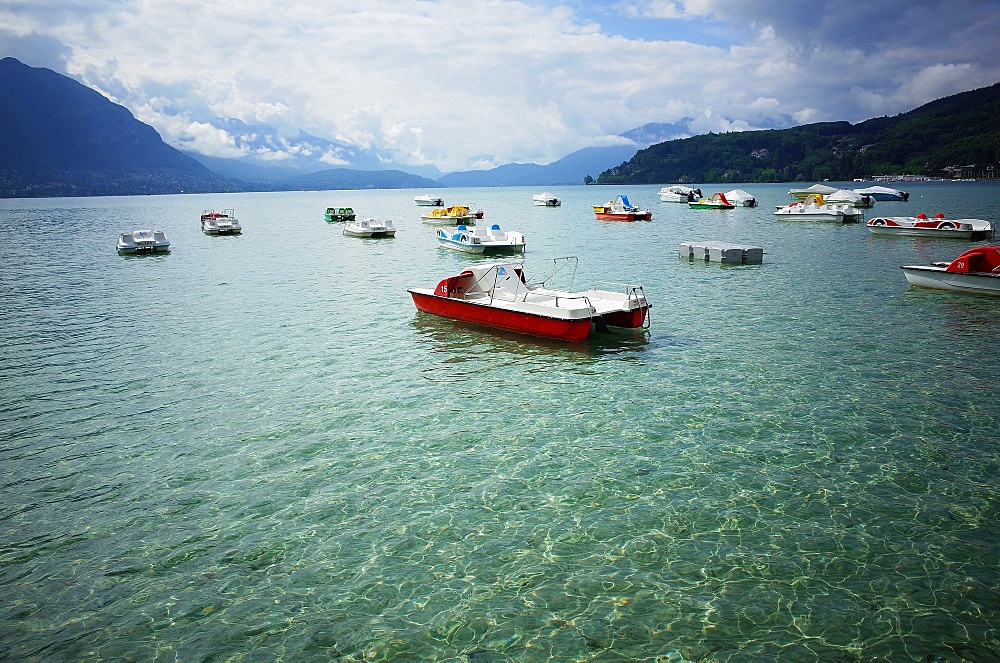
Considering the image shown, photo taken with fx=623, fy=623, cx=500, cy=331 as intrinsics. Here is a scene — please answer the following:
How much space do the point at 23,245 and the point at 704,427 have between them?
78.2m

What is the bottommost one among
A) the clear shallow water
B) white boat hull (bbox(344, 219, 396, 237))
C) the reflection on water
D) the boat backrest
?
the clear shallow water

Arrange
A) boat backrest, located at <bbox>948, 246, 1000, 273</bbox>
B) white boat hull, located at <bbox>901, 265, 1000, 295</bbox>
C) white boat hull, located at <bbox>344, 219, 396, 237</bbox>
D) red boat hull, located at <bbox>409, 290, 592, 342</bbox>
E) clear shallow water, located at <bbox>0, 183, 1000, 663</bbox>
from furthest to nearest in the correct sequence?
white boat hull, located at <bbox>344, 219, 396, 237</bbox>, boat backrest, located at <bbox>948, 246, 1000, 273</bbox>, white boat hull, located at <bbox>901, 265, 1000, 295</bbox>, red boat hull, located at <bbox>409, 290, 592, 342</bbox>, clear shallow water, located at <bbox>0, 183, 1000, 663</bbox>

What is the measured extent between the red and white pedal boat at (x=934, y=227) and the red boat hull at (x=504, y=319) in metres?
49.7

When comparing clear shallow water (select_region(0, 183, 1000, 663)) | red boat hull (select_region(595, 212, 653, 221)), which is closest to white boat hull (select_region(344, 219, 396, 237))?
red boat hull (select_region(595, 212, 653, 221))

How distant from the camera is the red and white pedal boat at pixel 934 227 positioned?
53.8 m

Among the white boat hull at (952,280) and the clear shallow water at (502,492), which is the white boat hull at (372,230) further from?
the white boat hull at (952,280)

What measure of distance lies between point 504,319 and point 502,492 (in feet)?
40.1

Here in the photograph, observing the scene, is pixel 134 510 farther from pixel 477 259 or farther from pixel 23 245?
pixel 23 245

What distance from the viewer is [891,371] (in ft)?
59.6

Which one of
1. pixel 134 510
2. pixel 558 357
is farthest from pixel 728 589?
pixel 558 357

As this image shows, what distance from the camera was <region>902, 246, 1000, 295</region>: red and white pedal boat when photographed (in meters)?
29.2

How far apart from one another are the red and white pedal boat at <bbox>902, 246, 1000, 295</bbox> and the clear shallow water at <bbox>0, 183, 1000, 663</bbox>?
14.6 ft

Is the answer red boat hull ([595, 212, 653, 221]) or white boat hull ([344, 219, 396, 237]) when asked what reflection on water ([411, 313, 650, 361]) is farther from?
red boat hull ([595, 212, 653, 221])

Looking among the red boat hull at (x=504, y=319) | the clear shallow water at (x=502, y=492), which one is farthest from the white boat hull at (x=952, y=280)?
the red boat hull at (x=504, y=319)
